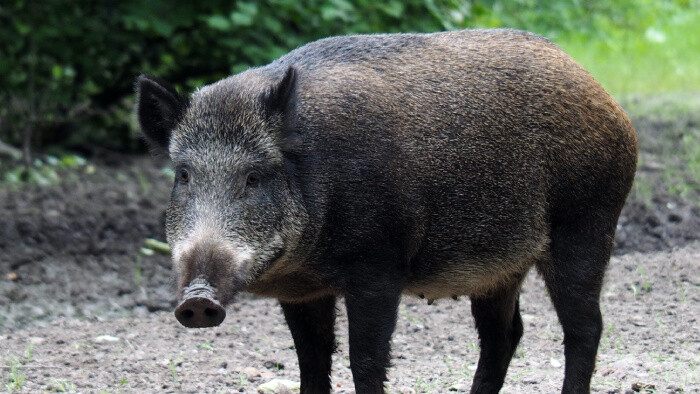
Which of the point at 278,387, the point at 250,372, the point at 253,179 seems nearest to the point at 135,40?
the point at 250,372

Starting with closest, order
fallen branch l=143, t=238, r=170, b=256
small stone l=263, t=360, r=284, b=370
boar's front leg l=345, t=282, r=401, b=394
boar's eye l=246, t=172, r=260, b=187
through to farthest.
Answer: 1. boar's eye l=246, t=172, r=260, b=187
2. boar's front leg l=345, t=282, r=401, b=394
3. small stone l=263, t=360, r=284, b=370
4. fallen branch l=143, t=238, r=170, b=256

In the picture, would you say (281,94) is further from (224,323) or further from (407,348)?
(224,323)

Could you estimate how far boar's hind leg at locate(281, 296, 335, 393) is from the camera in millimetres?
3975

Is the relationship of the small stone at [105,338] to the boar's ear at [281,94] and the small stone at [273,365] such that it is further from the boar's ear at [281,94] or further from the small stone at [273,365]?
the boar's ear at [281,94]

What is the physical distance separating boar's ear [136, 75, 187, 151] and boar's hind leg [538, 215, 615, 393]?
1.55 m

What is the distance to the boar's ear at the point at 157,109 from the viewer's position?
361cm

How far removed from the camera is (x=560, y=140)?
389 cm

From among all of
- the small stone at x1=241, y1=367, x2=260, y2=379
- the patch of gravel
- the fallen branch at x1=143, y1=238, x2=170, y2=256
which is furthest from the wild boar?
the fallen branch at x1=143, y1=238, x2=170, y2=256

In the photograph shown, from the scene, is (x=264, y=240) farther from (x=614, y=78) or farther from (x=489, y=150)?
(x=614, y=78)

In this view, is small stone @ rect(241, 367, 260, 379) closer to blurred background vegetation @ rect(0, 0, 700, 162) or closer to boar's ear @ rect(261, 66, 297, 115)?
boar's ear @ rect(261, 66, 297, 115)

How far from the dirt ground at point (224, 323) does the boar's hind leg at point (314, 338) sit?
0.48 metres

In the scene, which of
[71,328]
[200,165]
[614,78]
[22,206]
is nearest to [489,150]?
[200,165]

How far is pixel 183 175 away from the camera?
3498mm

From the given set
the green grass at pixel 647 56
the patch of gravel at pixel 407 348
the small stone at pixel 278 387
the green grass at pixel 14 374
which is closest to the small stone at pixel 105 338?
the patch of gravel at pixel 407 348
